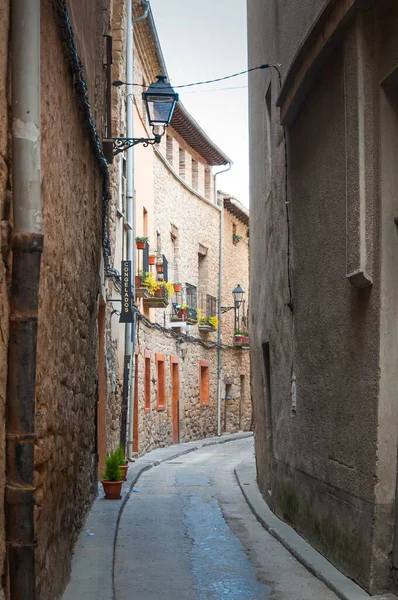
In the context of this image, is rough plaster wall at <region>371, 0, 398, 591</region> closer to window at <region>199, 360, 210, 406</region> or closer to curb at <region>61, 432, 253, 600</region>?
curb at <region>61, 432, 253, 600</region>

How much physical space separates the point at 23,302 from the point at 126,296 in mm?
11321

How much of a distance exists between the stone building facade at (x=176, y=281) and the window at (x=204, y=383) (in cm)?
3

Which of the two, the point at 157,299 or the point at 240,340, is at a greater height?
the point at 157,299

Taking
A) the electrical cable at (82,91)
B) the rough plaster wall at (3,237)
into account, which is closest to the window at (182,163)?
the electrical cable at (82,91)

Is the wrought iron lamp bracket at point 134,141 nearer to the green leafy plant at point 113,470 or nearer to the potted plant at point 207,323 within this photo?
the green leafy plant at point 113,470

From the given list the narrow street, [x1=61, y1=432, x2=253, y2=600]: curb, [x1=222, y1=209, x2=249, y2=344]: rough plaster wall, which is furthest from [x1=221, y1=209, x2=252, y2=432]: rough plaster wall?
[x1=61, y1=432, x2=253, y2=600]: curb

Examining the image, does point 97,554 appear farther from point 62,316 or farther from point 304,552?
point 62,316

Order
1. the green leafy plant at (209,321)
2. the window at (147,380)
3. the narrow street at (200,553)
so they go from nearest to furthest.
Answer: the narrow street at (200,553) < the window at (147,380) < the green leafy plant at (209,321)

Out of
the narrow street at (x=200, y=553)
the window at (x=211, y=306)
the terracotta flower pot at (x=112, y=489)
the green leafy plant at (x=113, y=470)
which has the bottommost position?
the narrow street at (x=200, y=553)

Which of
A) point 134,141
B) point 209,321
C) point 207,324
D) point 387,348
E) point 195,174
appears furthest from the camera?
point 195,174

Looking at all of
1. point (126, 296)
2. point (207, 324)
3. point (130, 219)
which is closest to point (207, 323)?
point (207, 324)

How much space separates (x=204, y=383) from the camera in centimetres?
3122

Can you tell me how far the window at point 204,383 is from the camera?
99.9 ft

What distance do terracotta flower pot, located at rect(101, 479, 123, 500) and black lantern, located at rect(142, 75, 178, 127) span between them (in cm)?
416
